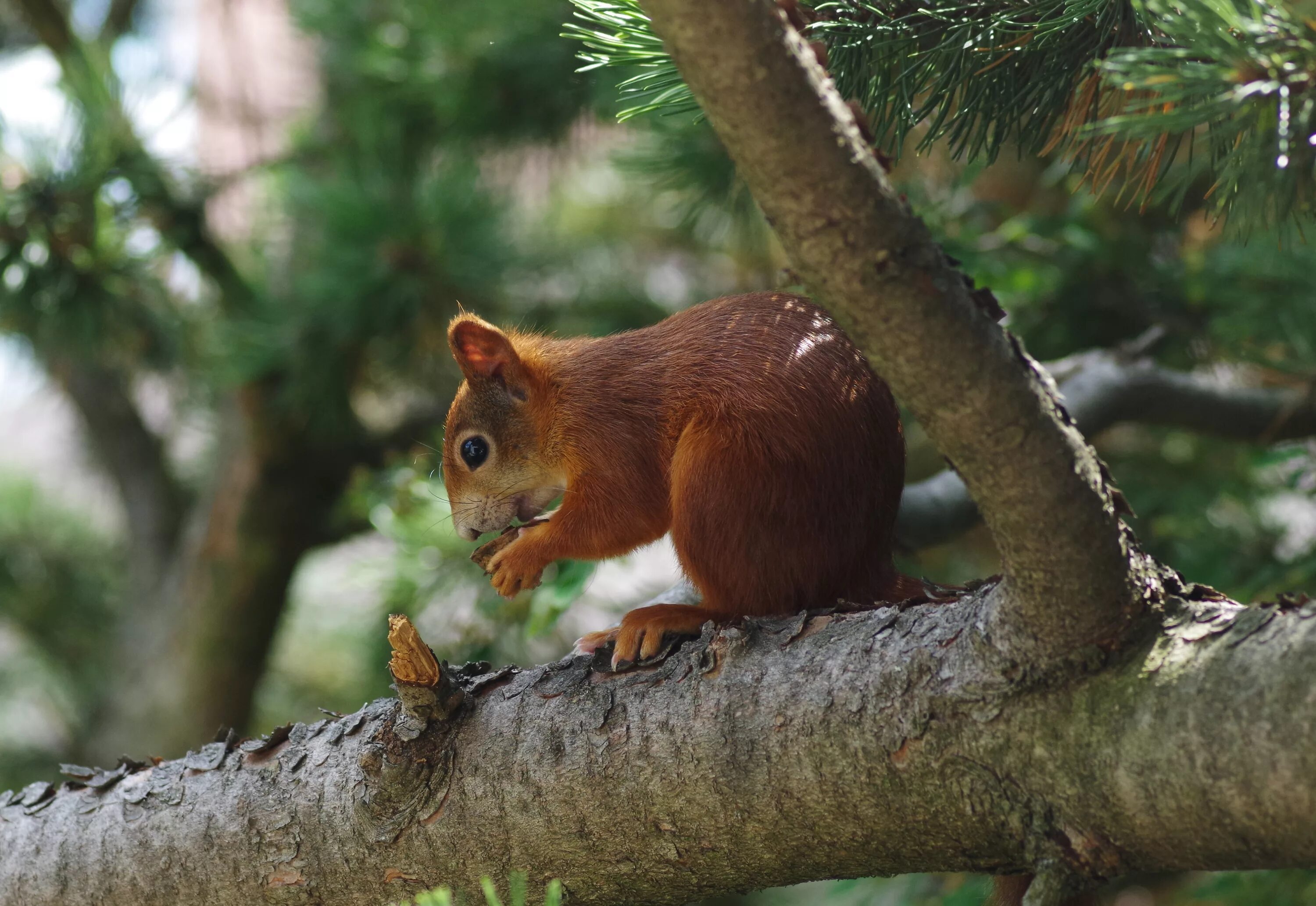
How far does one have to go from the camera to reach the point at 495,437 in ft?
3.48

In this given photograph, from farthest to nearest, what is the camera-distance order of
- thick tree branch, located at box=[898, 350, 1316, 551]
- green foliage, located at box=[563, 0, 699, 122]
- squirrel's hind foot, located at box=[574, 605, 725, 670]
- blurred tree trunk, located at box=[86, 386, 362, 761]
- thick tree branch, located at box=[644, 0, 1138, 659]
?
blurred tree trunk, located at box=[86, 386, 362, 761], thick tree branch, located at box=[898, 350, 1316, 551], squirrel's hind foot, located at box=[574, 605, 725, 670], green foliage, located at box=[563, 0, 699, 122], thick tree branch, located at box=[644, 0, 1138, 659]

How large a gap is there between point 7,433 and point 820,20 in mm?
4791

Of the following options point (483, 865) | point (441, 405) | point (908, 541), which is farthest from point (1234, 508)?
point (483, 865)

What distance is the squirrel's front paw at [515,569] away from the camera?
3.07 ft

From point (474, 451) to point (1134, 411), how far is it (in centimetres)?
76

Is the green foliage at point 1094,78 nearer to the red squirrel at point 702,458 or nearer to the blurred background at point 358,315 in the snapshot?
the red squirrel at point 702,458

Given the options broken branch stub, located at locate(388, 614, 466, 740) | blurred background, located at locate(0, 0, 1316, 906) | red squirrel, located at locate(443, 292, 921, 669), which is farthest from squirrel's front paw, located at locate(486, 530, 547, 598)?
blurred background, located at locate(0, 0, 1316, 906)

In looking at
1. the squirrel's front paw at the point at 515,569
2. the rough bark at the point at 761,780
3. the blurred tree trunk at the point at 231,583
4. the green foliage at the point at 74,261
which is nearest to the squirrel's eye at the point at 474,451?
the squirrel's front paw at the point at 515,569

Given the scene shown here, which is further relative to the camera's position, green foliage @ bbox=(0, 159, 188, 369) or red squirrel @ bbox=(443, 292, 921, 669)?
green foliage @ bbox=(0, 159, 188, 369)

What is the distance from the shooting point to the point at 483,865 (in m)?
0.79

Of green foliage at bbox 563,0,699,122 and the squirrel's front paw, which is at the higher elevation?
green foliage at bbox 563,0,699,122

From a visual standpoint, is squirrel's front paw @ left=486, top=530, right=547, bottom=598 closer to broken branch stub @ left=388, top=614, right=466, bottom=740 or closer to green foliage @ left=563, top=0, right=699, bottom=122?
broken branch stub @ left=388, top=614, right=466, bottom=740

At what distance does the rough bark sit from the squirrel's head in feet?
0.78

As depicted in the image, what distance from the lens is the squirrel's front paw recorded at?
0.94 meters
